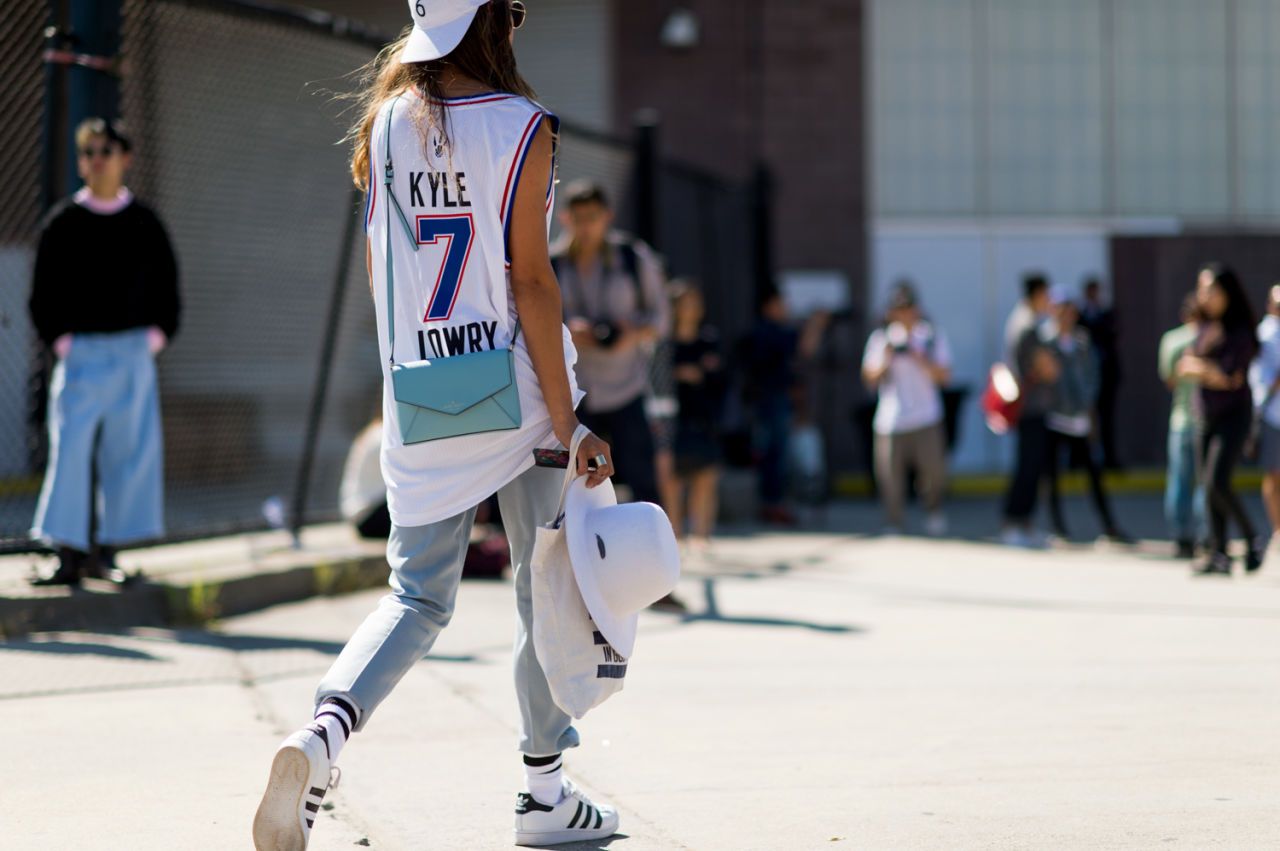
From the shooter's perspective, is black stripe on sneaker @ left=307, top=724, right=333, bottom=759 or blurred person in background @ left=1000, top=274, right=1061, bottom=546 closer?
black stripe on sneaker @ left=307, top=724, right=333, bottom=759

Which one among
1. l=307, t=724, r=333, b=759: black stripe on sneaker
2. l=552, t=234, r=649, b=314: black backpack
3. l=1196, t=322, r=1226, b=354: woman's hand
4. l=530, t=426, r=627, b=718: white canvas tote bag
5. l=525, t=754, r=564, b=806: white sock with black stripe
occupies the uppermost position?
l=552, t=234, r=649, b=314: black backpack

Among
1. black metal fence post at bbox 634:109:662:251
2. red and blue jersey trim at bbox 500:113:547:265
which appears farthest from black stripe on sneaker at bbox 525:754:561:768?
black metal fence post at bbox 634:109:662:251

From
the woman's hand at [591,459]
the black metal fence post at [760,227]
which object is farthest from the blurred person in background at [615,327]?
the black metal fence post at [760,227]

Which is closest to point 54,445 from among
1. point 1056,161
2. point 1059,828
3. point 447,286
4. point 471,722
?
point 471,722

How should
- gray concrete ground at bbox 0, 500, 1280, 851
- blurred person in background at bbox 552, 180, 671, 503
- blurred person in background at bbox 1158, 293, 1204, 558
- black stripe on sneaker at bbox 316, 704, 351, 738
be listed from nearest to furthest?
black stripe on sneaker at bbox 316, 704, 351, 738, gray concrete ground at bbox 0, 500, 1280, 851, blurred person in background at bbox 552, 180, 671, 503, blurred person in background at bbox 1158, 293, 1204, 558

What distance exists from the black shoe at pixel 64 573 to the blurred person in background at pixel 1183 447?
6.56 metres

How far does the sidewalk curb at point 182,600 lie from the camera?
6.85 m

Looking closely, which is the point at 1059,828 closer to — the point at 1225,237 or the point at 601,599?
the point at 601,599

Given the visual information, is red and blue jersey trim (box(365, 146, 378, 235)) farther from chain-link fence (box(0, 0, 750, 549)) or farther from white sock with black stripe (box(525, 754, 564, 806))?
chain-link fence (box(0, 0, 750, 549))

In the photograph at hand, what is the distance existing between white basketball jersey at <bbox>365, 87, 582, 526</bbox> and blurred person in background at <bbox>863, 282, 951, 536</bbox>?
9.46m

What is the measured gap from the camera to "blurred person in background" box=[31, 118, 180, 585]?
7.14 metres

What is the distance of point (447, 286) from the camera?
3793mm

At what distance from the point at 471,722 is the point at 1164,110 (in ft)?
54.4

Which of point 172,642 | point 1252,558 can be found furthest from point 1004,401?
point 172,642
